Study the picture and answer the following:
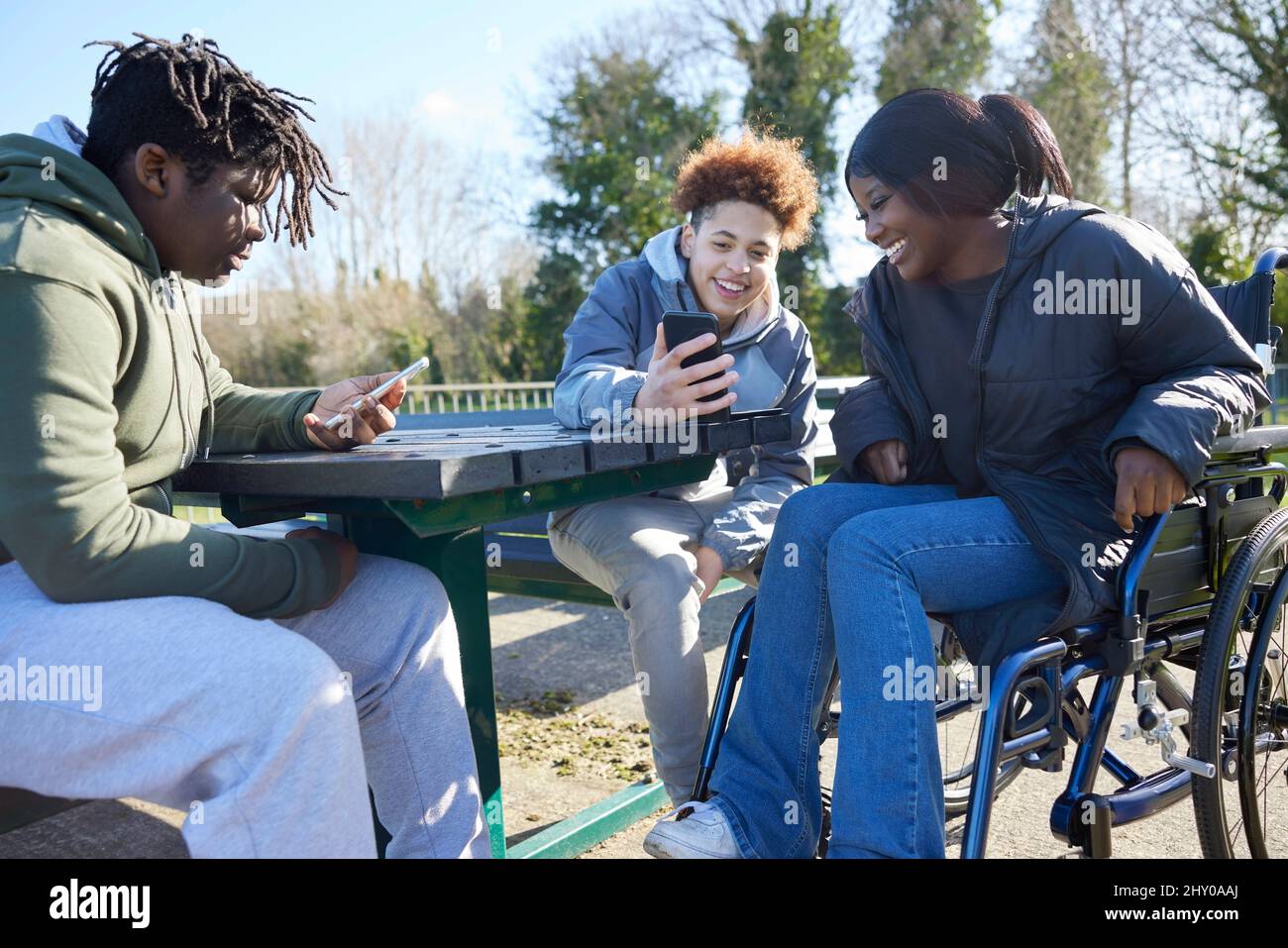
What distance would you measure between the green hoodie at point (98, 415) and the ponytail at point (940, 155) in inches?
50.5

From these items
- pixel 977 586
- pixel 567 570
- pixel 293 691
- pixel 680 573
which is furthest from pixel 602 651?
pixel 293 691

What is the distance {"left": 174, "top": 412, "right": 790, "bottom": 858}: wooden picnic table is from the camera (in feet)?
5.30

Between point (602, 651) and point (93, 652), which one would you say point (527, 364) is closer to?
point (602, 651)

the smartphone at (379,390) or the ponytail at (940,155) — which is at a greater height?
the ponytail at (940,155)

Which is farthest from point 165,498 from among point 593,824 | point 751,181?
point 751,181

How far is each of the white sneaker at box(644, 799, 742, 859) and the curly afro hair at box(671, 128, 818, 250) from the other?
1.57m

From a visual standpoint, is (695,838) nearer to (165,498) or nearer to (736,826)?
(736,826)

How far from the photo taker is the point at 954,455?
7.18 ft

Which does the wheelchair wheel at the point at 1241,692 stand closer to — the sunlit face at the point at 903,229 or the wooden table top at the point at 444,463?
the sunlit face at the point at 903,229

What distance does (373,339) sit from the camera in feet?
79.6

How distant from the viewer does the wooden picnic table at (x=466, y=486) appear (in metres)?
1.61

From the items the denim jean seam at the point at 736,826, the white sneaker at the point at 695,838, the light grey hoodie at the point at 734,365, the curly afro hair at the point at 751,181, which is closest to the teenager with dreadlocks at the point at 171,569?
the white sneaker at the point at 695,838
